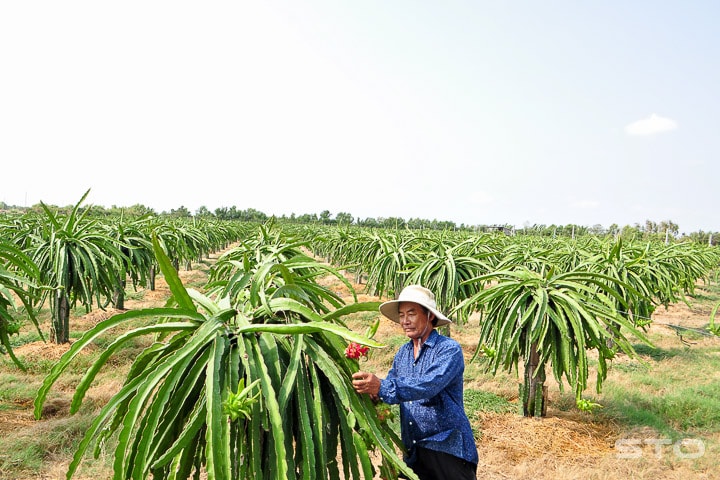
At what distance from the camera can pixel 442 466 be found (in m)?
2.30

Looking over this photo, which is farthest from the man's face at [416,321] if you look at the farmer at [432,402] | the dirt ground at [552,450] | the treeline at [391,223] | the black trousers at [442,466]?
the treeline at [391,223]

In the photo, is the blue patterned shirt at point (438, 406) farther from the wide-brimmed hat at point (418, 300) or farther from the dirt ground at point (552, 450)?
the dirt ground at point (552, 450)

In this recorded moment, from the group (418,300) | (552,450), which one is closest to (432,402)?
(418,300)

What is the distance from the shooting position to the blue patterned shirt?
2205 millimetres

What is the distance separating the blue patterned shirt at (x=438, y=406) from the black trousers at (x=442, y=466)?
3 centimetres

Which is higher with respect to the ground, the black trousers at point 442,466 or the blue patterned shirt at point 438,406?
the blue patterned shirt at point 438,406

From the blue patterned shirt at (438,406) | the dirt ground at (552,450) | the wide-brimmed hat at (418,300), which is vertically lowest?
the dirt ground at (552,450)

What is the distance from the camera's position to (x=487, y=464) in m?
4.01

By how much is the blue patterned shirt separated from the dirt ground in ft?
6.04

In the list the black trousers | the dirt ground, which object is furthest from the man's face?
the dirt ground

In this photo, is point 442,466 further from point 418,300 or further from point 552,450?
point 552,450

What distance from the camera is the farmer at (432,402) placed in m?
2.24

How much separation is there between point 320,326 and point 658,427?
16.6 ft

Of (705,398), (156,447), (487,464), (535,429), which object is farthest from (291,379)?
(705,398)
